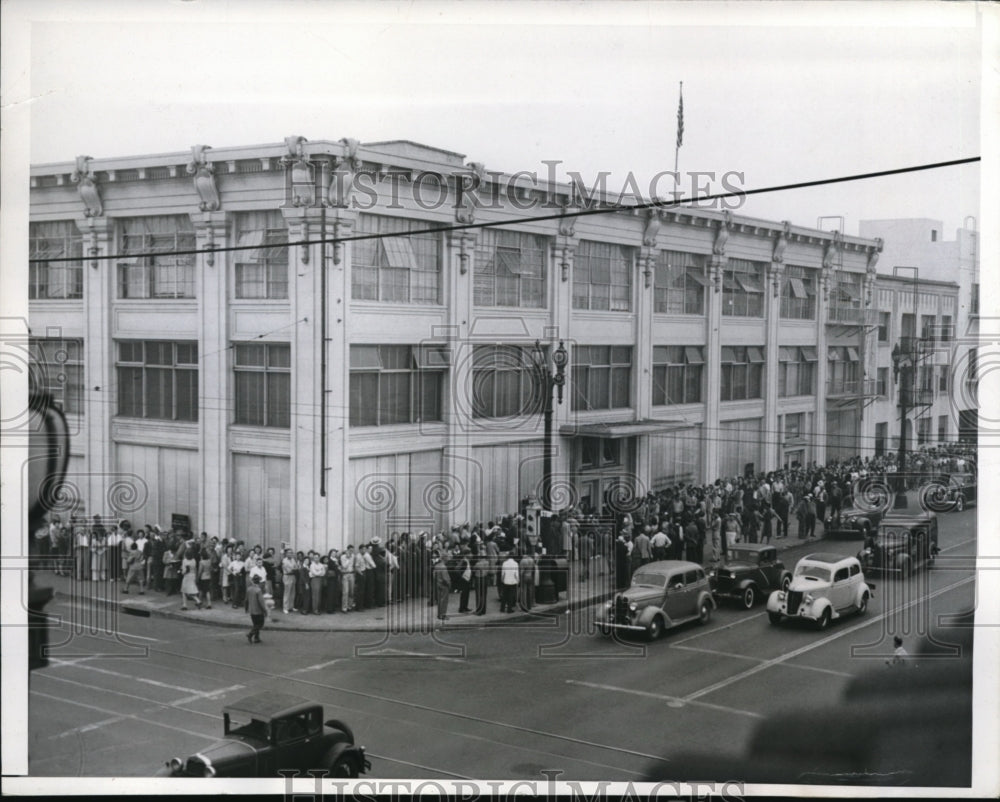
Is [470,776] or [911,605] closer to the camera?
[470,776]

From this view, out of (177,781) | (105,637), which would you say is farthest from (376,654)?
(105,637)

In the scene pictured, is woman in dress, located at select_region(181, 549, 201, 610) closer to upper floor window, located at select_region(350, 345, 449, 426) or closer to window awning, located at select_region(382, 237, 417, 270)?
upper floor window, located at select_region(350, 345, 449, 426)

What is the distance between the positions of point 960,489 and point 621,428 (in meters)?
3.45

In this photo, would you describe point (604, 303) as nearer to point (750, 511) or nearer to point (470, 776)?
point (750, 511)

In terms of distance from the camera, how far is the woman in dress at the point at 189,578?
10617mm

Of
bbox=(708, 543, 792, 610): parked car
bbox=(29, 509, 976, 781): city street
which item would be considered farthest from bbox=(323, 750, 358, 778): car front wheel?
bbox=(708, 543, 792, 610): parked car

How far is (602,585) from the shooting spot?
1088cm

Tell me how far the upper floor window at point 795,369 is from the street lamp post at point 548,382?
96.8 inches

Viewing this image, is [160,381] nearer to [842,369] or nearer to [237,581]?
[237,581]

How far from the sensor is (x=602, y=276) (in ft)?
36.8

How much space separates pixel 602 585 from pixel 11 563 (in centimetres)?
579

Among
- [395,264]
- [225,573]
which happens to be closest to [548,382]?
[395,264]

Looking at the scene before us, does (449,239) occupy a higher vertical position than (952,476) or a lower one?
higher

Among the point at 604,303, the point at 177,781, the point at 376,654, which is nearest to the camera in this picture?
the point at 177,781
